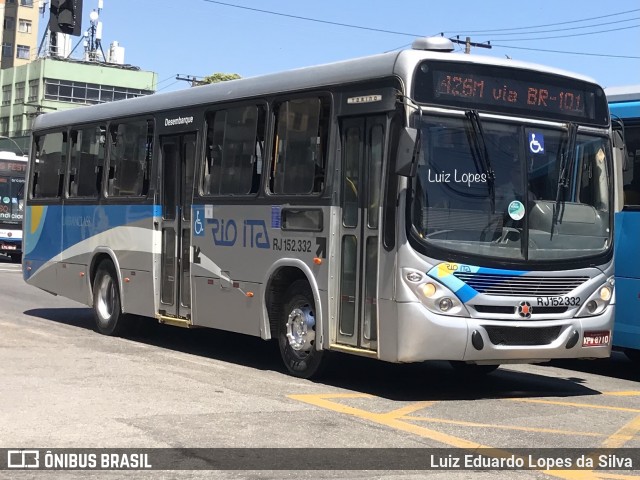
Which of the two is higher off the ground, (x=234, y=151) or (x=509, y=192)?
(x=234, y=151)

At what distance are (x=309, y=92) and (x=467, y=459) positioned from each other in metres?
5.05

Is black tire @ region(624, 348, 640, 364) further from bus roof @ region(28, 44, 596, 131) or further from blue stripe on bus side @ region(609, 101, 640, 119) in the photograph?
bus roof @ region(28, 44, 596, 131)

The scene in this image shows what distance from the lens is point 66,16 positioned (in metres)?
16.5

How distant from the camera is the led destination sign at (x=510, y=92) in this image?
10.1 m

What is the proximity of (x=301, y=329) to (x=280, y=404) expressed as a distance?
5.97 feet

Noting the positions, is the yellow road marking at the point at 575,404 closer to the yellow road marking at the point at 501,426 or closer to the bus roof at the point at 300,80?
the yellow road marking at the point at 501,426

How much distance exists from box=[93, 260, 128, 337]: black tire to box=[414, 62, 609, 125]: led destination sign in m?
6.73

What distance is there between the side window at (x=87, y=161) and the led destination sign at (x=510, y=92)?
273 inches

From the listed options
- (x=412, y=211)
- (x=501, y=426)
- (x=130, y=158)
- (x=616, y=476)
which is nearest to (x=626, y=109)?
(x=412, y=211)

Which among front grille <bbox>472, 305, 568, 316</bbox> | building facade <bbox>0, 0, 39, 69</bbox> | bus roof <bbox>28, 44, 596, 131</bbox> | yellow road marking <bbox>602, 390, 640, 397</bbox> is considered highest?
building facade <bbox>0, 0, 39, 69</bbox>

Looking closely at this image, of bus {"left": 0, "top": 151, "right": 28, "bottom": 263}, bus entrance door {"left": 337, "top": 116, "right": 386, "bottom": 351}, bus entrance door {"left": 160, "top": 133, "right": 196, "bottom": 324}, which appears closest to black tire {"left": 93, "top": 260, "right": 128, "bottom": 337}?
bus entrance door {"left": 160, "top": 133, "right": 196, "bottom": 324}

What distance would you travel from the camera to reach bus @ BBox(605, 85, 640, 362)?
40.3ft

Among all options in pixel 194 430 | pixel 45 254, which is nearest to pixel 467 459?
pixel 194 430

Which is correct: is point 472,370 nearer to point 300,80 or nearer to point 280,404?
point 280,404
